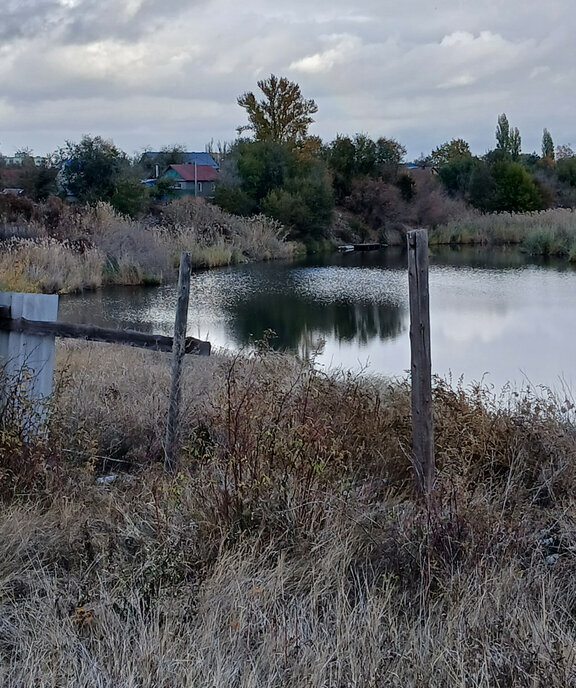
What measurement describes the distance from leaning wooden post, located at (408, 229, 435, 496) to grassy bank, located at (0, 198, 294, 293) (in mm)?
8338

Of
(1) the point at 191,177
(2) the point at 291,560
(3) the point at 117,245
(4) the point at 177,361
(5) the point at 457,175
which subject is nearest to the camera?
(2) the point at 291,560

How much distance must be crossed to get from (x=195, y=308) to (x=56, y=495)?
12.3 metres

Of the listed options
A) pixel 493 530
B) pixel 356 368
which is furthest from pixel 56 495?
pixel 356 368

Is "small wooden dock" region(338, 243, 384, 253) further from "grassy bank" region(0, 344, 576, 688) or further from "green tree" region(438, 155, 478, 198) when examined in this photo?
"grassy bank" region(0, 344, 576, 688)

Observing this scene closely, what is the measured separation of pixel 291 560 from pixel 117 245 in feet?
62.5

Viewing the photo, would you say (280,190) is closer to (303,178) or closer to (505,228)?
(303,178)

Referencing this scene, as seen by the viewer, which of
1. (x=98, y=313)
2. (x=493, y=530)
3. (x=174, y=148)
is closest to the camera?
(x=493, y=530)

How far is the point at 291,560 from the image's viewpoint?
10.5 ft

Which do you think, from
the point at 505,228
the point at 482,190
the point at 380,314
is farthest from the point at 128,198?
the point at 482,190

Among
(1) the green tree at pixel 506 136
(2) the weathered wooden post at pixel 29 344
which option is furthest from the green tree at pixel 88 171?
(1) the green tree at pixel 506 136

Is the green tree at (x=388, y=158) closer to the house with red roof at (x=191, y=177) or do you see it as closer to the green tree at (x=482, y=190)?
the green tree at (x=482, y=190)

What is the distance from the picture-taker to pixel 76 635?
2654 mm

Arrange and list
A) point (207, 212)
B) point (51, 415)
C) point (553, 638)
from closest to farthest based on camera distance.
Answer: point (553, 638), point (51, 415), point (207, 212)

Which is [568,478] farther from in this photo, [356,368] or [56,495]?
[356,368]
